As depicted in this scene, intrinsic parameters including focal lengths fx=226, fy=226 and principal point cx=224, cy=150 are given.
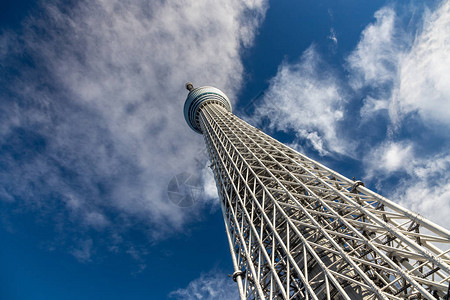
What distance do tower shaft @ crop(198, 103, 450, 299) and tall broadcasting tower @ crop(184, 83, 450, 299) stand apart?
0.06 m

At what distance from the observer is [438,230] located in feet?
38.1

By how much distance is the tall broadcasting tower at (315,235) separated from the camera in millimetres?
11969

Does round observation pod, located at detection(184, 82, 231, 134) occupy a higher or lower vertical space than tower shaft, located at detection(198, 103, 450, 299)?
higher

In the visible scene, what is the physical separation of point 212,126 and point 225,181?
1984 cm

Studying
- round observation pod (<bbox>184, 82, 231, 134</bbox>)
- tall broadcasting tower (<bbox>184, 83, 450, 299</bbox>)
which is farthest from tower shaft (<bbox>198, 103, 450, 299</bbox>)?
round observation pod (<bbox>184, 82, 231, 134</bbox>)

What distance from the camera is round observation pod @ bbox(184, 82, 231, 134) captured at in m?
66.2

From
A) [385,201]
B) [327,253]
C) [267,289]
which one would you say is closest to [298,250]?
[327,253]

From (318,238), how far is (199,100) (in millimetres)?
55181

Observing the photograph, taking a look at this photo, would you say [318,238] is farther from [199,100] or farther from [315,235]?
[199,100]

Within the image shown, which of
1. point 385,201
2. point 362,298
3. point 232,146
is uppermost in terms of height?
point 232,146

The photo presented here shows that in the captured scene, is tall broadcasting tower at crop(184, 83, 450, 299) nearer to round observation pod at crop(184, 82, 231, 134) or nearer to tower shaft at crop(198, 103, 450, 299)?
tower shaft at crop(198, 103, 450, 299)

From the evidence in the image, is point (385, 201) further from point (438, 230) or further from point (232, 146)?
point (232, 146)

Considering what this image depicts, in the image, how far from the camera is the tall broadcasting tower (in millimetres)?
11969

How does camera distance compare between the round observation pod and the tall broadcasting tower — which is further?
the round observation pod
